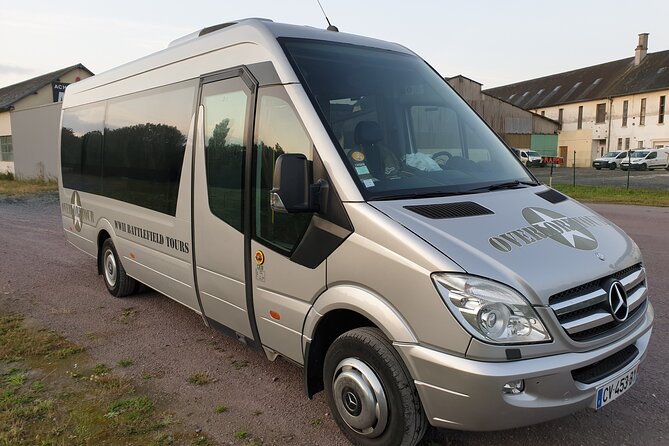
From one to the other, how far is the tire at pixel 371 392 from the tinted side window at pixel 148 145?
2.33m

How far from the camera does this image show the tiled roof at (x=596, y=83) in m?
53.4

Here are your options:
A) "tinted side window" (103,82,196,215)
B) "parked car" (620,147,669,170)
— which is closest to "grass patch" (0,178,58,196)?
"tinted side window" (103,82,196,215)

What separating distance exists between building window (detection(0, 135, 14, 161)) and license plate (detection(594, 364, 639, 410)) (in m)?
34.5

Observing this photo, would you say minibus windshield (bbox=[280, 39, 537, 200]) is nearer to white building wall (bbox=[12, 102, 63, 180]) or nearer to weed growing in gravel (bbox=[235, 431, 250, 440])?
weed growing in gravel (bbox=[235, 431, 250, 440])

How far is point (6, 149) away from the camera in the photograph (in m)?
31.8

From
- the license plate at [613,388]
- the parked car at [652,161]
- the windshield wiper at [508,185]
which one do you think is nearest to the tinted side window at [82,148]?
the windshield wiper at [508,185]

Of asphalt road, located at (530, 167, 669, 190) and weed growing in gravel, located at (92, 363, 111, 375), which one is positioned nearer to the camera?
weed growing in gravel, located at (92, 363, 111, 375)

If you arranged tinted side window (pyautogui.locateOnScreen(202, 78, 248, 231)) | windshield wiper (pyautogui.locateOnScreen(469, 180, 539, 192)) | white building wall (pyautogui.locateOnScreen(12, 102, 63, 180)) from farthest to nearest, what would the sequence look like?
white building wall (pyautogui.locateOnScreen(12, 102, 63, 180)) → tinted side window (pyautogui.locateOnScreen(202, 78, 248, 231)) → windshield wiper (pyautogui.locateOnScreen(469, 180, 539, 192))

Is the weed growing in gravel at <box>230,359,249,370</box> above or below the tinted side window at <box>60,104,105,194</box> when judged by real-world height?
below

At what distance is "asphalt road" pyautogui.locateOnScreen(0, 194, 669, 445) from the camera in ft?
10.7

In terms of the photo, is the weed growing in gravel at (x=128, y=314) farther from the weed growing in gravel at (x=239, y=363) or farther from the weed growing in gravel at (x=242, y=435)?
the weed growing in gravel at (x=242, y=435)

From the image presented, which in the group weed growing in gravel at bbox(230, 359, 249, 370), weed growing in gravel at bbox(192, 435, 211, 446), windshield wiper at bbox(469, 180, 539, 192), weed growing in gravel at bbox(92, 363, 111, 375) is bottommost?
weed growing in gravel at bbox(192, 435, 211, 446)

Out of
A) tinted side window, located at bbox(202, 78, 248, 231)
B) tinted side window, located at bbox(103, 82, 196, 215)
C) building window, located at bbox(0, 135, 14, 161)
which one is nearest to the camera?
tinted side window, located at bbox(202, 78, 248, 231)

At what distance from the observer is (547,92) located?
66.4 m
